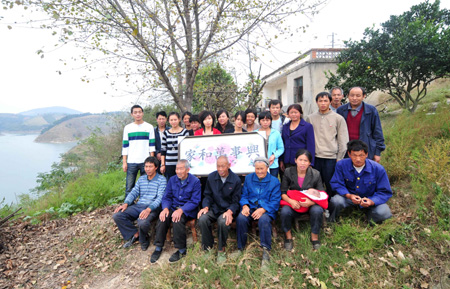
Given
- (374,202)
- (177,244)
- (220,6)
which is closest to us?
(374,202)

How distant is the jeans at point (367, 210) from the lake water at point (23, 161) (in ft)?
55.1

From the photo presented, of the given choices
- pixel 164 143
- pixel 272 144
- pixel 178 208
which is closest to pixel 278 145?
pixel 272 144

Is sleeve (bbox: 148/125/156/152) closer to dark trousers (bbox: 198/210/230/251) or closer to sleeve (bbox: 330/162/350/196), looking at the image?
dark trousers (bbox: 198/210/230/251)

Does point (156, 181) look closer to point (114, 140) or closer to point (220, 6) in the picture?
point (220, 6)

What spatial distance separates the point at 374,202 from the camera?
3.48 meters

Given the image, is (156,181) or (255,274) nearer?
(255,274)

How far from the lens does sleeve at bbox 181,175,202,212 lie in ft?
12.7

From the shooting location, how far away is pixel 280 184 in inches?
154

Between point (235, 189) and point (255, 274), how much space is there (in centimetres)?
125

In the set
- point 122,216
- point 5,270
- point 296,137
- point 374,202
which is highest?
point 296,137

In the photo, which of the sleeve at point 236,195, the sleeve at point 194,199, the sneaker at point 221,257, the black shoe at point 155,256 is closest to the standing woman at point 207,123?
the sleeve at point 194,199

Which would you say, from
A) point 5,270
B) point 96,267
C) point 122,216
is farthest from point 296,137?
point 5,270

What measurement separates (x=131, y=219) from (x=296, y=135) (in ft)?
10.9

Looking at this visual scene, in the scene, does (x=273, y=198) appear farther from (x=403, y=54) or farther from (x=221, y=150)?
(x=403, y=54)
